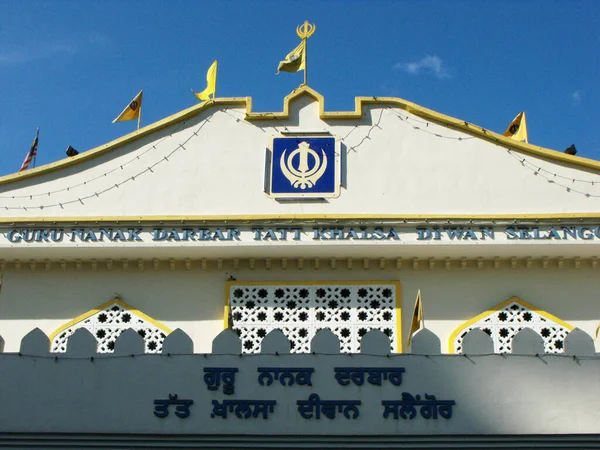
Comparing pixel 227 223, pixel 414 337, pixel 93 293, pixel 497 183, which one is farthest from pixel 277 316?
pixel 414 337

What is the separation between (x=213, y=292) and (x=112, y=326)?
1.60 meters

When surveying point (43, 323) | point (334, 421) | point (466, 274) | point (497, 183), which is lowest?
point (334, 421)

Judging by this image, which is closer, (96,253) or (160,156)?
(96,253)

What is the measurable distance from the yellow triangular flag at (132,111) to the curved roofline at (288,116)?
2.10m

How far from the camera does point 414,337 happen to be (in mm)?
8836

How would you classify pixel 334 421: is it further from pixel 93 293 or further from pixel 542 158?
pixel 542 158

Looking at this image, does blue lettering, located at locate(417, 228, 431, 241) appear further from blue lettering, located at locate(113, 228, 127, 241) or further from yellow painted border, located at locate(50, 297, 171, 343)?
blue lettering, located at locate(113, 228, 127, 241)

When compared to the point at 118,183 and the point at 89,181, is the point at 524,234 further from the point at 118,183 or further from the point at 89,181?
the point at 89,181

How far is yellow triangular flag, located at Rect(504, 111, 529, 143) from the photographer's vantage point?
16.3 meters

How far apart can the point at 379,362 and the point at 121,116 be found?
32.6 ft

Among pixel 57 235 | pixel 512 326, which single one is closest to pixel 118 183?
pixel 57 235

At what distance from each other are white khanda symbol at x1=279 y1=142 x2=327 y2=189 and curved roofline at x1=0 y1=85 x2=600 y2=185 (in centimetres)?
68

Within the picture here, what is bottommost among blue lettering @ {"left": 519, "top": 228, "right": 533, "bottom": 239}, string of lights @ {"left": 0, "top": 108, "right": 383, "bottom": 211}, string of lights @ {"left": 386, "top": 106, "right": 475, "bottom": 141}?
blue lettering @ {"left": 519, "top": 228, "right": 533, "bottom": 239}

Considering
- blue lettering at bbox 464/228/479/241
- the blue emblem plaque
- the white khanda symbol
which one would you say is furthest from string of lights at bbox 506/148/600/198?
the white khanda symbol
